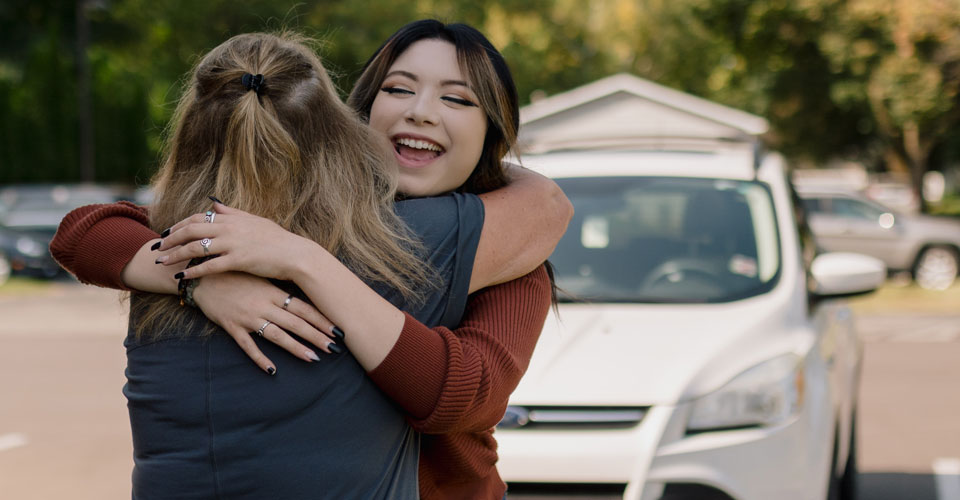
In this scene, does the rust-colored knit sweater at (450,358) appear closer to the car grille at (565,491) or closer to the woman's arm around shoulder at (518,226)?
the woman's arm around shoulder at (518,226)

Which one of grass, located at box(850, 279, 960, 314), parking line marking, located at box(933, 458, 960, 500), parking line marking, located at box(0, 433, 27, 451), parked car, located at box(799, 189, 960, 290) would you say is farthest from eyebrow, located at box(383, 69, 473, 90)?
parked car, located at box(799, 189, 960, 290)

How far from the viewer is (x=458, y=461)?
1.77 metres

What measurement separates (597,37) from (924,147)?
25.1m

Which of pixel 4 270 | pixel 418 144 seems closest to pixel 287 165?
pixel 418 144

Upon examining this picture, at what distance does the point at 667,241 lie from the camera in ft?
14.5

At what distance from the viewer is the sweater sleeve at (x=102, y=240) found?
171 centimetres

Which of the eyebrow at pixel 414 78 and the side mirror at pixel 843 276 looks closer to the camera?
the eyebrow at pixel 414 78

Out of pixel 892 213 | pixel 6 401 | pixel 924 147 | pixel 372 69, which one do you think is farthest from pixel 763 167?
pixel 924 147

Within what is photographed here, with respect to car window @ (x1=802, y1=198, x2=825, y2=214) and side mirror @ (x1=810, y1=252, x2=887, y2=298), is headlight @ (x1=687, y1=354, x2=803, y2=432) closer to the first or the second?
side mirror @ (x1=810, y1=252, x2=887, y2=298)

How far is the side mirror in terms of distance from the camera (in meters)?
4.13

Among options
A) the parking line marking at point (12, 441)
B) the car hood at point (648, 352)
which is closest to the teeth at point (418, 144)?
the car hood at point (648, 352)

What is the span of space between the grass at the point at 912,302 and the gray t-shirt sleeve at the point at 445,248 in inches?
498

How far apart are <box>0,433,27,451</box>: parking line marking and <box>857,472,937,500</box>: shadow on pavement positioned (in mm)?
5067

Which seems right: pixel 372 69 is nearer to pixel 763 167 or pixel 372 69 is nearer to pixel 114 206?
pixel 114 206
